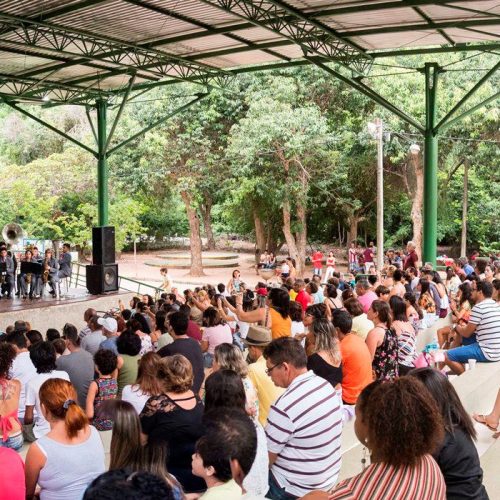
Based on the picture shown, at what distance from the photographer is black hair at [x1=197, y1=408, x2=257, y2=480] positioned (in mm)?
2621

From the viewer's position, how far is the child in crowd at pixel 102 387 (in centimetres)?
549

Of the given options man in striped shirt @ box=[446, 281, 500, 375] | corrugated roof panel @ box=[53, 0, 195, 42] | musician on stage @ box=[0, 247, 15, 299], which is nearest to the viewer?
man in striped shirt @ box=[446, 281, 500, 375]

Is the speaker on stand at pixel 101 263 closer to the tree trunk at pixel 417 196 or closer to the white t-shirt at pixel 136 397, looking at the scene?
the tree trunk at pixel 417 196

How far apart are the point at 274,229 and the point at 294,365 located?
91.7ft

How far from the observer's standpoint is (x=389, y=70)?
23.2m

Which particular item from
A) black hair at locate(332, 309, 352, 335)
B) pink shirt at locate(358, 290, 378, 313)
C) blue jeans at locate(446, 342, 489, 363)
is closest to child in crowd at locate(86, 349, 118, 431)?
black hair at locate(332, 309, 352, 335)

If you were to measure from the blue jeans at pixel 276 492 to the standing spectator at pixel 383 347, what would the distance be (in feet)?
8.19

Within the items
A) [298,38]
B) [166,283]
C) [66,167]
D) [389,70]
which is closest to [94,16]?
[298,38]

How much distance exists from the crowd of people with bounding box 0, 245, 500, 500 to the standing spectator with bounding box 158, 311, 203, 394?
12 millimetres

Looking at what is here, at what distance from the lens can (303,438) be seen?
11.7 feet

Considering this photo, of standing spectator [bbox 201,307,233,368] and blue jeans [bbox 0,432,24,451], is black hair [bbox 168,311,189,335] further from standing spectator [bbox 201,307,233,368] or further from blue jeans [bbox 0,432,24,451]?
blue jeans [bbox 0,432,24,451]

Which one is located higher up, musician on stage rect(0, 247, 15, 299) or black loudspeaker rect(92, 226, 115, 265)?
black loudspeaker rect(92, 226, 115, 265)

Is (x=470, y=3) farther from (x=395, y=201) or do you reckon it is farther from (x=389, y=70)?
(x=395, y=201)

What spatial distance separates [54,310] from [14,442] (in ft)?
36.2
